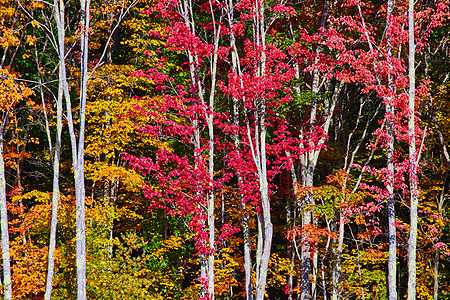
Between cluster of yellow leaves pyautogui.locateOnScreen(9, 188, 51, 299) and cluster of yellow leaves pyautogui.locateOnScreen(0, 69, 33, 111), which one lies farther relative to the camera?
cluster of yellow leaves pyautogui.locateOnScreen(9, 188, 51, 299)

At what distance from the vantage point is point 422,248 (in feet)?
48.3

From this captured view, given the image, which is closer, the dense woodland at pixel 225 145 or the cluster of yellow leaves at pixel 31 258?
the dense woodland at pixel 225 145

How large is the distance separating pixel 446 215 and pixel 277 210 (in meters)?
7.34

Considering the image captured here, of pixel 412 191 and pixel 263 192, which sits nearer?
pixel 412 191

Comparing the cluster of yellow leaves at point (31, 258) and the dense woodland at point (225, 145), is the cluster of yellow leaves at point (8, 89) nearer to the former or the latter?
the dense woodland at point (225, 145)

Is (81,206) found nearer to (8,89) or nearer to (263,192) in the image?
(8,89)

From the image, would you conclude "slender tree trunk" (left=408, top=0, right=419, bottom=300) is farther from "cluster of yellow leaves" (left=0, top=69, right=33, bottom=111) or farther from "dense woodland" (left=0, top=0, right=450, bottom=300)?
"cluster of yellow leaves" (left=0, top=69, right=33, bottom=111)

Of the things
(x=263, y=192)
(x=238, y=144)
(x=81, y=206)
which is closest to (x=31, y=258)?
(x=81, y=206)

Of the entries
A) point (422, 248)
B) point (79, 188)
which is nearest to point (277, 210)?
point (422, 248)

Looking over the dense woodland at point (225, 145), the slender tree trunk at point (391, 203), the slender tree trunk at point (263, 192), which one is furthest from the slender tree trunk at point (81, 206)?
the slender tree trunk at point (391, 203)

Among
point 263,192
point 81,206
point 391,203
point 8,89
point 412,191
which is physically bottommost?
point 391,203

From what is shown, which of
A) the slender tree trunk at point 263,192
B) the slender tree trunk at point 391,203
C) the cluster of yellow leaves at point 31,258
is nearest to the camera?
the slender tree trunk at point 391,203

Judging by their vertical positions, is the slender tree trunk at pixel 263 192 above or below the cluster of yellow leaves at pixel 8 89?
below

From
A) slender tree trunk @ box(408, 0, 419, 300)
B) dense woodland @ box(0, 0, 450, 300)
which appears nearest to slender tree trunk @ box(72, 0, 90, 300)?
dense woodland @ box(0, 0, 450, 300)
